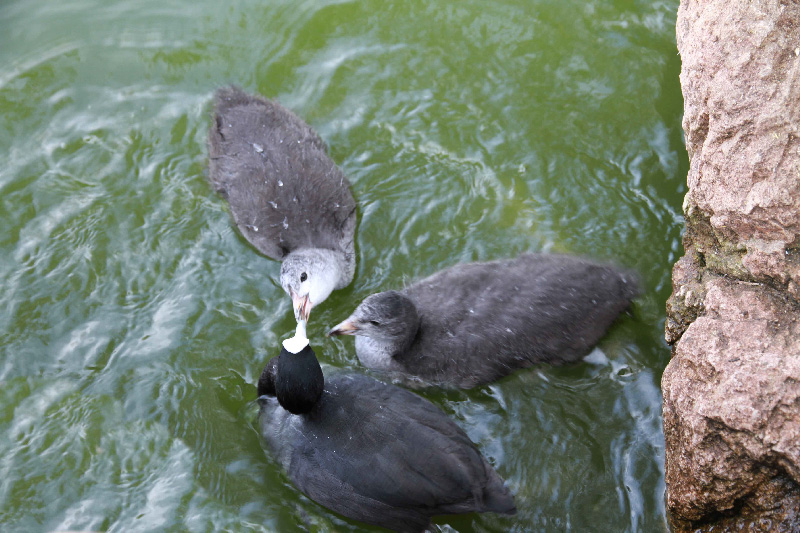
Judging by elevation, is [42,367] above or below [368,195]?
below

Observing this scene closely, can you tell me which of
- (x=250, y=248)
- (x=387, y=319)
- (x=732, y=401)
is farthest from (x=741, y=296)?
(x=250, y=248)

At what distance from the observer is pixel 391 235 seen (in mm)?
5773

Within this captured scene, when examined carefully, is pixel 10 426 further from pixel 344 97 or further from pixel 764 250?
pixel 764 250

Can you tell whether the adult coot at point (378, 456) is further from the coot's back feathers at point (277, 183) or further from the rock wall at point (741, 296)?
the coot's back feathers at point (277, 183)

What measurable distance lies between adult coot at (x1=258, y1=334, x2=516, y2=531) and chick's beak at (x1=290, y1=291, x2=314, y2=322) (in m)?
0.70

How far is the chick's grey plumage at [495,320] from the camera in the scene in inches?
184

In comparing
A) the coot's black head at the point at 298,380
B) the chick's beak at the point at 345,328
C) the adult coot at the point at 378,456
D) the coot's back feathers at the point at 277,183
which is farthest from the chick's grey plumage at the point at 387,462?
the coot's back feathers at the point at 277,183

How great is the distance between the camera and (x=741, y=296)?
3830 mm

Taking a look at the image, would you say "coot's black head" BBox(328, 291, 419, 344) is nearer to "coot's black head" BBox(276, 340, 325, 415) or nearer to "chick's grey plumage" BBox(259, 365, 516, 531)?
"chick's grey plumage" BBox(259, 365, 516, 531)

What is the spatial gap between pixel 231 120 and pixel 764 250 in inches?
151

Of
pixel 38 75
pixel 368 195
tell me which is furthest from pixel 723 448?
pixel 38 75

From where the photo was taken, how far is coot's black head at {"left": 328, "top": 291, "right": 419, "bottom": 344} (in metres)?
4.63

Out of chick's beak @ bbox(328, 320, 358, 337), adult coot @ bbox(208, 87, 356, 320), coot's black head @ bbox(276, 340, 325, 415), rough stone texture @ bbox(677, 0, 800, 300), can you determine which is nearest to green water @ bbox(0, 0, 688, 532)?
adult coot @ bbox(208, 87, 356, 320)

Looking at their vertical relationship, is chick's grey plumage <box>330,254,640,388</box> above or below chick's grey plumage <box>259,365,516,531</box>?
above
